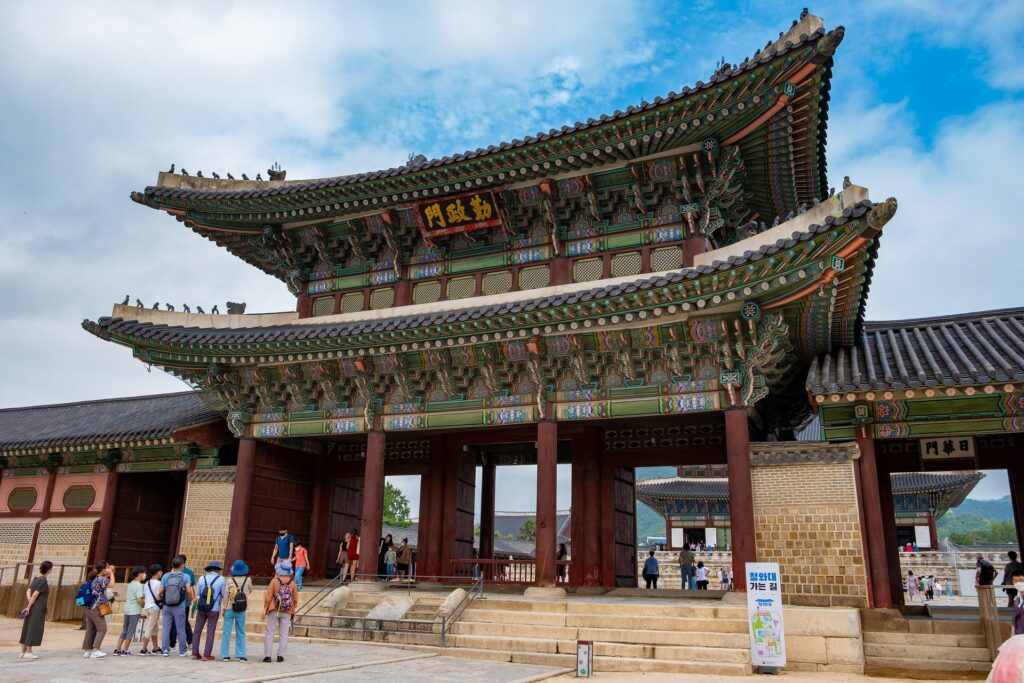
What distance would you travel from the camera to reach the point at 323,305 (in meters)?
19.6

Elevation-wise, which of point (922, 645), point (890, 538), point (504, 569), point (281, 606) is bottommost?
point (922, 645)

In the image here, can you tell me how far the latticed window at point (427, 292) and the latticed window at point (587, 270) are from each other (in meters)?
3.52

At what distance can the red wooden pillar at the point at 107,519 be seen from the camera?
1994 cm

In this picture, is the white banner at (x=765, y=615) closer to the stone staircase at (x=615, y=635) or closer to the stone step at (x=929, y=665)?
the stone staircase at (x=615, y=635)

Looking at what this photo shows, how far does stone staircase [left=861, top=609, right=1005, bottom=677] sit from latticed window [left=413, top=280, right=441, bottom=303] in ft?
37.0

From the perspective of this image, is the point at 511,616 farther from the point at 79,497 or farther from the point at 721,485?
the point at 721,485

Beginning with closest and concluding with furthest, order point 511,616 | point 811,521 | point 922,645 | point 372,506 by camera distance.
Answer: point 922,645 → point 511,616 → point 811,521 → point 372,506

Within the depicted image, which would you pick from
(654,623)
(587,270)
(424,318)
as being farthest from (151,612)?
(587,270)

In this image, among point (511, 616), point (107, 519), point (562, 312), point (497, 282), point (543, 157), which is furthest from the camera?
point (107, 519)

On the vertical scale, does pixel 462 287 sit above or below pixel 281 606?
above

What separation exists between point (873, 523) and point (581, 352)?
19.8 ft

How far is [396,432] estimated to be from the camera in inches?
689

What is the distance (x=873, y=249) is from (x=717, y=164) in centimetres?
377

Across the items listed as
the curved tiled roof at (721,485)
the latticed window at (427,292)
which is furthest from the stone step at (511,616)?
the curved tiled roof at (721,485)
